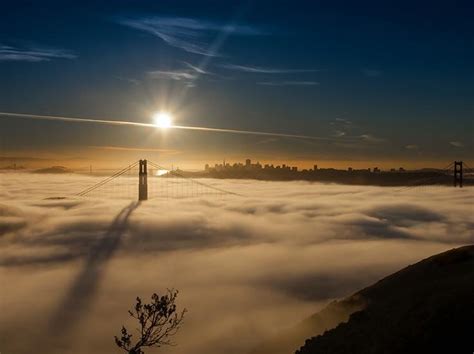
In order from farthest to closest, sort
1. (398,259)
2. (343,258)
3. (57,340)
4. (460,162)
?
(460,162) → (343,258) → (398,259) → (57,340)

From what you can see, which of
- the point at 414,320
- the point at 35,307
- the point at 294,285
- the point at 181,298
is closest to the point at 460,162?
the point at 294,285

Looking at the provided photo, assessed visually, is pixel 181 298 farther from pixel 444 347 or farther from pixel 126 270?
pixel 444 347

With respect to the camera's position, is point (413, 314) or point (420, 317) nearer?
point (420, 317)

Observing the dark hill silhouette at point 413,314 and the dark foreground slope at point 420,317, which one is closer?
the dark foreground slope at point 420,317

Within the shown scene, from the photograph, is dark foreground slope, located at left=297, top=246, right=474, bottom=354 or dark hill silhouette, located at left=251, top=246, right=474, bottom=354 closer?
dark foreground slope, located at left=297, top=246, right=474, bottom=354
